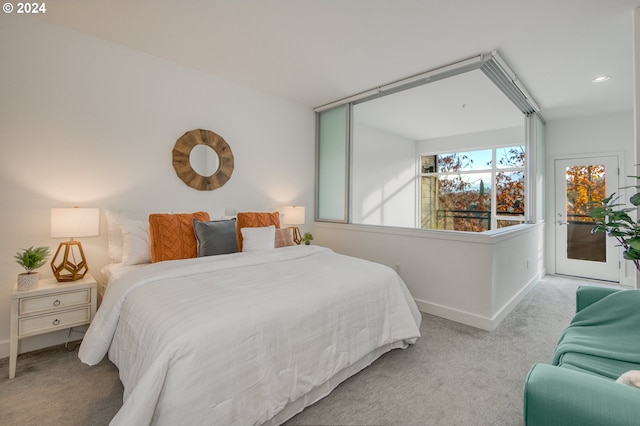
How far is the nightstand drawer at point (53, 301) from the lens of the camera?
198 centimetres

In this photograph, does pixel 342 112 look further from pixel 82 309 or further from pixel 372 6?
pixel 82 309

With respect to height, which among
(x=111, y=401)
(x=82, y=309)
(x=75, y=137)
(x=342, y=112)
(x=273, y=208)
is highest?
(x=342, y=112)

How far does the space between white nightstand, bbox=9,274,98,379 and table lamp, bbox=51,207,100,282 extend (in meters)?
0.12

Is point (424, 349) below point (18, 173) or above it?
below

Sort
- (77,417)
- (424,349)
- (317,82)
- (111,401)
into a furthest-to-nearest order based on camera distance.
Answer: (317,82), (424,349), (111,401), (77,417)

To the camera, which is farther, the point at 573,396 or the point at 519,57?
the point at 519,57

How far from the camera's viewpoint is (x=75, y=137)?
251cm

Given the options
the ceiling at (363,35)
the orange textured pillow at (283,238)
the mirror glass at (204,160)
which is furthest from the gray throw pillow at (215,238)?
the ceiling at (363,35)

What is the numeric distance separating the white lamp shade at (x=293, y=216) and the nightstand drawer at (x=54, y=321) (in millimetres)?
2198

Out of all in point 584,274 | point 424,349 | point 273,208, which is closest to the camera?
point 424,349

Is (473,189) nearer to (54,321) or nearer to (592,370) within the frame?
(592,370)

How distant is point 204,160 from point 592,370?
137 inches

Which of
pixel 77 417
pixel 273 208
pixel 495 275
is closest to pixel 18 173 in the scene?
pixel 77 417

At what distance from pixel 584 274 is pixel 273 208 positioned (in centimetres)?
520
